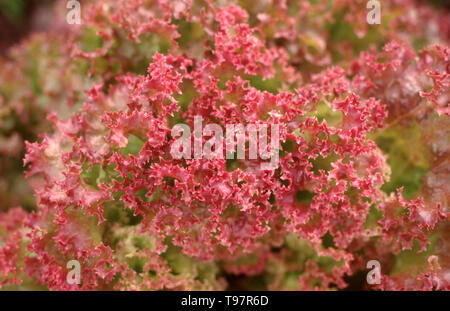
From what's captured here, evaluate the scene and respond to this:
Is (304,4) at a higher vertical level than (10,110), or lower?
higher

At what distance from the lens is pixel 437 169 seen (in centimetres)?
225

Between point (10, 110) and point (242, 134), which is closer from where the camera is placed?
point (242, 134)

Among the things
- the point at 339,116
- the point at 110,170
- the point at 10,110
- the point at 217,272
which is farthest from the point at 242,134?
the point at 10,110

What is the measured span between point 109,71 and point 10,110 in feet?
3.99

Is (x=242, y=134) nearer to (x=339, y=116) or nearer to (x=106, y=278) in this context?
(x=339, y=116)

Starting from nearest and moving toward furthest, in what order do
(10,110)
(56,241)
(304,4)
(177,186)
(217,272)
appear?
(177,186)
(56,241)
(217,272)
(304,4)
(10,110)

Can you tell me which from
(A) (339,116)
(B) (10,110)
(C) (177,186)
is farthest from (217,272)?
(B) (10,110)

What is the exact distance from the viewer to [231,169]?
2.09 m

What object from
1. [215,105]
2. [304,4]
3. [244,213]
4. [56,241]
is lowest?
[56,241]

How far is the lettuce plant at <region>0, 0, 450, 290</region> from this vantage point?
2068 millimetres

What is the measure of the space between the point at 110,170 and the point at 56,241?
445 millimetres

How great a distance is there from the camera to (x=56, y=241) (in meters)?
2.14

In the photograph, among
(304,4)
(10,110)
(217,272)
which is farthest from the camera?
(10,110)

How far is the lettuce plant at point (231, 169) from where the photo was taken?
6.79 ft
